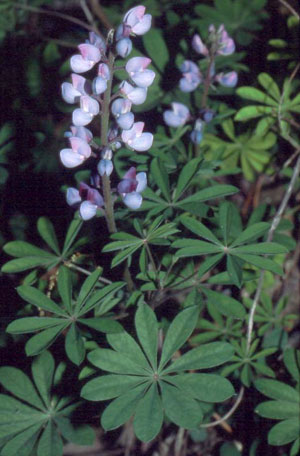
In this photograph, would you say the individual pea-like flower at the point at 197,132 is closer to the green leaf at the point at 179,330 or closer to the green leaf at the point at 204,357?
the green leaf at the point at 179,330

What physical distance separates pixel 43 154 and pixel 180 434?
5.07 feet

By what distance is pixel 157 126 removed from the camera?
2551 mm

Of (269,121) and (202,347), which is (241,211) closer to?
(269,121)

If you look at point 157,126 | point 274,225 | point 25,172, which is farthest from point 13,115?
point 274,225

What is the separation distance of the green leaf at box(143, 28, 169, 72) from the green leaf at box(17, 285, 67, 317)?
146 cm

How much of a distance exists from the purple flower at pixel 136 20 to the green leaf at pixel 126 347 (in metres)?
0.98

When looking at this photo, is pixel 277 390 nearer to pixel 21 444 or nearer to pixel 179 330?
pixel 179 330

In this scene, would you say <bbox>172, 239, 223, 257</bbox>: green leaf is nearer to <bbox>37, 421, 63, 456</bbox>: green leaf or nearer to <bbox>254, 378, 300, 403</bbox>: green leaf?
<bbox>254, 378, 300, 403</bbox>: green leaf

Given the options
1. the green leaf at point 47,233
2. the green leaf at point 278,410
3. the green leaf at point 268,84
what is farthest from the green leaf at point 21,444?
the green leaf at point 268,84

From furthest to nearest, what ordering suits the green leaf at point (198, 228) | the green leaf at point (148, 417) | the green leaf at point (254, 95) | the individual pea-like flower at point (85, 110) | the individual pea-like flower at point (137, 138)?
1. the green leaf at point (254, 95)
2. the green leaf at point (198, 228)
3. the individual pea-like flower at point (137, 138)
4. the individual pea-like flower at point (85, 110)
5. the green leaf at point (148, 417)

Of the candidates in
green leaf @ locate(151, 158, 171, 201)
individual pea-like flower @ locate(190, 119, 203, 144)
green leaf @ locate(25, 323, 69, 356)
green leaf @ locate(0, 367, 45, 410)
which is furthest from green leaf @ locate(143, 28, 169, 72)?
green leaf @ locate(0, 367, 45, 410)

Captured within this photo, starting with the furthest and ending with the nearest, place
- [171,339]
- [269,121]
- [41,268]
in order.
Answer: [269,121]
[41,268]
[171,339]

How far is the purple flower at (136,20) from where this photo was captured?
1592 millimetres

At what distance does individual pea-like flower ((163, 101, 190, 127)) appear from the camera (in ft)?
7.48
